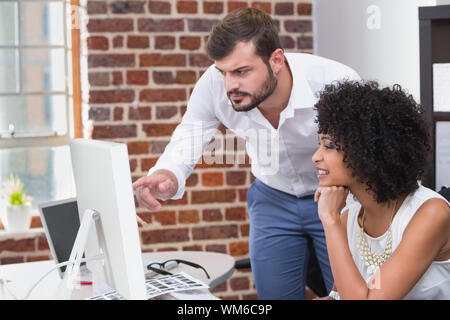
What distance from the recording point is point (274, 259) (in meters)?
2.08

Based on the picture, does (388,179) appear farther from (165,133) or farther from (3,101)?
(3,101)

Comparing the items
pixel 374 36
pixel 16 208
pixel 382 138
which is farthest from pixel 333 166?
pixel 16 208

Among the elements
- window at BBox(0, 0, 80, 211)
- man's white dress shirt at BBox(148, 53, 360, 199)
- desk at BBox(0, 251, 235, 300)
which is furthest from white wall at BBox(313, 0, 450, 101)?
window at BBox(0, 0, 80, 211)

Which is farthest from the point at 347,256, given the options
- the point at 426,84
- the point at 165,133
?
the point at 165,133

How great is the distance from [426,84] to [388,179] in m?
0.57

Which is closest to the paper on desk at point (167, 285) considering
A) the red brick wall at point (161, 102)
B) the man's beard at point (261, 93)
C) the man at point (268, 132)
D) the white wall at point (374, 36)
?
the man at point (268, 132)

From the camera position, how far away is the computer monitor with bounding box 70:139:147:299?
102 cm

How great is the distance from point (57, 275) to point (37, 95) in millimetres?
1478

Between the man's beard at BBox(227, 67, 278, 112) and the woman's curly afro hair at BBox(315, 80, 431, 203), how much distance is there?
1.19 feet

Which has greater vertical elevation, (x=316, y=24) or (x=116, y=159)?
(x=316, y=24)

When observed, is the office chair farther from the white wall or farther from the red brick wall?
the red brick wall

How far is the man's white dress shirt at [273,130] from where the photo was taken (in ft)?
6.33

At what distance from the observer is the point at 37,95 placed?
295 centimetres

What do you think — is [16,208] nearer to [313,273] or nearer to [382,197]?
[313,273]
